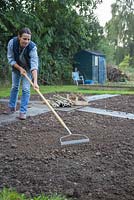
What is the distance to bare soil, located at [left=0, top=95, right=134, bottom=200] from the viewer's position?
8.91ft

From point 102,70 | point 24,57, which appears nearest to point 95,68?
point 102,70

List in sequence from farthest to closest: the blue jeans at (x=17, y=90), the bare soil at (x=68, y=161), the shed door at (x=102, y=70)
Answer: the shed door at (x=102, y=70) → the blue jeans at (x=17, y=90) → the bare soil at (x=68, y=161)

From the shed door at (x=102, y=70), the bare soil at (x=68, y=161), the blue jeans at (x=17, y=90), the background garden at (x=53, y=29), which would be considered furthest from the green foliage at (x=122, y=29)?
the bare soil at (x=68, y=161)

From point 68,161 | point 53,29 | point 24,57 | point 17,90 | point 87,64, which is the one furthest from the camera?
point 87,64

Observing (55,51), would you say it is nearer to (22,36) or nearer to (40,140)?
(22,36)

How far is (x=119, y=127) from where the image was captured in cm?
547

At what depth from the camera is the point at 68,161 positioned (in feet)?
11.4

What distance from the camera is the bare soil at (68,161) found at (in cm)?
272

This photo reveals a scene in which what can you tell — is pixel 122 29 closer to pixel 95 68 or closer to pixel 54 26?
pixel 95 68

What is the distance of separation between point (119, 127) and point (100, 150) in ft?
5.29

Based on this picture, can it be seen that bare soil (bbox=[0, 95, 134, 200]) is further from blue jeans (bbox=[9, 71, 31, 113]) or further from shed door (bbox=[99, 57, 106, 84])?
shed door (bbox=[99, 57, 106, 84])

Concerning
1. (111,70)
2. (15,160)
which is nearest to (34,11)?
(111,70)

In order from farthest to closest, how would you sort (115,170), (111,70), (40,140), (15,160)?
1. (111,70)
2. (40,140)
3. (15,160)
4. (115,170)

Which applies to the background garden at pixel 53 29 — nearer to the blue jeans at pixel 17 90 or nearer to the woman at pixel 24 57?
the blue jeans at pixel 17 90
